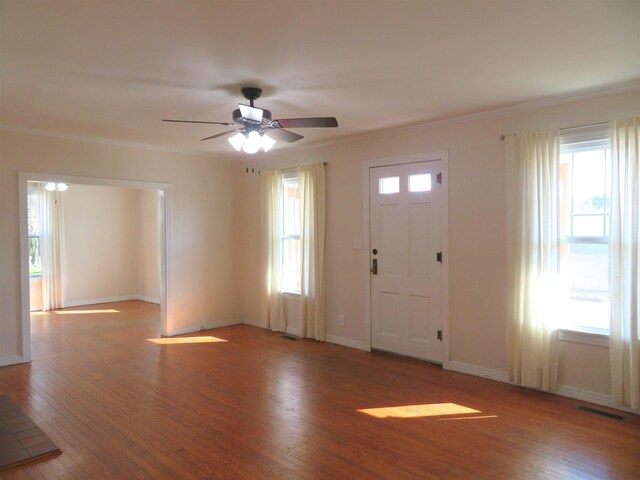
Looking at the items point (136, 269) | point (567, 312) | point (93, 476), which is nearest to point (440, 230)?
point (567, 312)

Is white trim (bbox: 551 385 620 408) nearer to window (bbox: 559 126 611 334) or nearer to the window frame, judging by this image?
window (bbox: 559 126 611 334)

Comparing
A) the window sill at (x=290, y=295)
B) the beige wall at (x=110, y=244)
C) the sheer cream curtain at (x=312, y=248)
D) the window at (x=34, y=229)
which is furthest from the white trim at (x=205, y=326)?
the window at (x=34, y=229)

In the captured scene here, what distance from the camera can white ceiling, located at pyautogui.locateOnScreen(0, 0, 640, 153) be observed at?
226 centimetres

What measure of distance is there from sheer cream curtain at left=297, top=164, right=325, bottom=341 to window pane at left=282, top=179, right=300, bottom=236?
31 centimetres

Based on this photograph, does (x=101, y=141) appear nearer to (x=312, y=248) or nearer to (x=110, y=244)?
(x=312, y=248)

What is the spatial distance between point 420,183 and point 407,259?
88 centimetres

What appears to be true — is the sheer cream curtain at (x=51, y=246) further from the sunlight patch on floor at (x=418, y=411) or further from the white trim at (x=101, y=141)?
the sunlight patch on floor at (x=418, y=411)

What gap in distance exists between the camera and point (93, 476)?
2588 millimetres

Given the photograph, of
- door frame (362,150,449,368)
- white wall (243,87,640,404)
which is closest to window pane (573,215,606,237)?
white wall (243,87,640,404)

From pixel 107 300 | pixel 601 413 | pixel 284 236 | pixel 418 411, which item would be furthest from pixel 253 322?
pixel 601 413

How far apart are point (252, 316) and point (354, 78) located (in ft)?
14.8

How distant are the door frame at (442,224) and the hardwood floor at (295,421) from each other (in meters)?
0.37

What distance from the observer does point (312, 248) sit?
5.71 m

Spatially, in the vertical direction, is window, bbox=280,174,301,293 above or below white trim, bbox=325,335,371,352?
above
